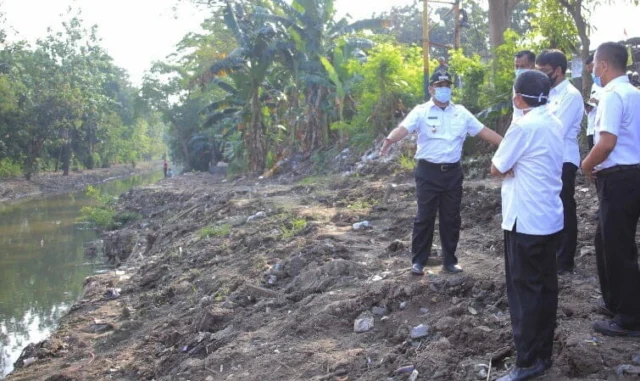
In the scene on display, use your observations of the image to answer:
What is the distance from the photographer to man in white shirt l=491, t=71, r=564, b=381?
3652mm

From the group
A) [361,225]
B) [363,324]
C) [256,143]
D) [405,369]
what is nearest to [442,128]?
[363,324]

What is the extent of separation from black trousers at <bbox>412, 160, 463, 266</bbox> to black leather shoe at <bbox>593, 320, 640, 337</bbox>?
74.3 inches

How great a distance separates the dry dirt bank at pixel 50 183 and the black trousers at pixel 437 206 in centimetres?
3201

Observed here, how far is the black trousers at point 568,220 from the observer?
505cm

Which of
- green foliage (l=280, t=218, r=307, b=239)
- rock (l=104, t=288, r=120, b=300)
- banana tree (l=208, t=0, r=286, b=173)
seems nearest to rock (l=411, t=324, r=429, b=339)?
green foliage (l=280, t=218, r=307, b=239)

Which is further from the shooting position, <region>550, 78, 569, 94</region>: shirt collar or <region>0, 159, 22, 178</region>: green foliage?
<region>0, 159, 22, 178</region>: green foliage

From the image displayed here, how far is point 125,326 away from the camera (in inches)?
315

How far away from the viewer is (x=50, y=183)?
136 feet

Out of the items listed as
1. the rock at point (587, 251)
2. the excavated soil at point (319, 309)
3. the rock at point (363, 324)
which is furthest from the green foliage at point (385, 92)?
the rock at point (363, 324)

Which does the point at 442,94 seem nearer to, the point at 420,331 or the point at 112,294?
the point at 420,331

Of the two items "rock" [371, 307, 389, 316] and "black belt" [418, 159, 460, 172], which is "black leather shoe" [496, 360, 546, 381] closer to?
"rock" [371, 307, 389, 316]

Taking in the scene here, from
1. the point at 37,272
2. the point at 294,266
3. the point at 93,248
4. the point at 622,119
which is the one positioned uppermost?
the point at 622,119

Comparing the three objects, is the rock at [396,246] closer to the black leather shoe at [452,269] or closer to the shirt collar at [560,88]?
the black leather shoe at [452,269]

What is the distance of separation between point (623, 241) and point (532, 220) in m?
0.77
